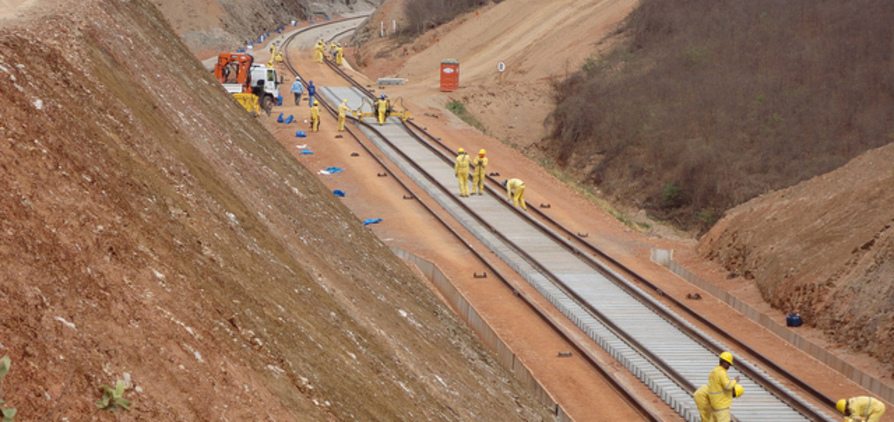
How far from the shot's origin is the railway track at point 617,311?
15.2 meters

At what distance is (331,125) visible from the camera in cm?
3934

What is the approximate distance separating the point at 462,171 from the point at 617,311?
10.1 metres

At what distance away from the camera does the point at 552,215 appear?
91.8 feet

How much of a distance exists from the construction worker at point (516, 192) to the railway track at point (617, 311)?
1.01 ft

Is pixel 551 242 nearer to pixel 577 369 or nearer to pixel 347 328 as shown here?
pixel 577 369

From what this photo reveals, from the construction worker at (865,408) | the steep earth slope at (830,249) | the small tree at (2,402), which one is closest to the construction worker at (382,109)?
the steep earth slope at (830,249)

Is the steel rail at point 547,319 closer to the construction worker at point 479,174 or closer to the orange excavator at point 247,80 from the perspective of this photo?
the construction worker at point 479,174

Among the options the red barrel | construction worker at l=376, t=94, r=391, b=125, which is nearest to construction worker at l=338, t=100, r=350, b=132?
construction worker at l=376, t=94, r=391, b=125

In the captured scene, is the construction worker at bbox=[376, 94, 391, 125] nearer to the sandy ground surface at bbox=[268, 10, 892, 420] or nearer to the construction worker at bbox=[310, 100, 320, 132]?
the sandy ground surface at bbox=[268, 10, 892, 420]

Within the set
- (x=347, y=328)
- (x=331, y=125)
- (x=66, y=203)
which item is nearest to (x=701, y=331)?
(x=347, y=328)

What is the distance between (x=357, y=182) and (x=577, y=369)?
15.5 m

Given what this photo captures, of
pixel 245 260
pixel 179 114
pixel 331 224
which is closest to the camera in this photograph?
pixel 245 260

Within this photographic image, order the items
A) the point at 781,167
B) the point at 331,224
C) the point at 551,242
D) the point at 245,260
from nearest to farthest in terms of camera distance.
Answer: the point at 245,260
the point at 331,224
the point at 551,242
the point at 781,167

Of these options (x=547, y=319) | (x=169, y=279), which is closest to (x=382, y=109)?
(x=547, y=319)
